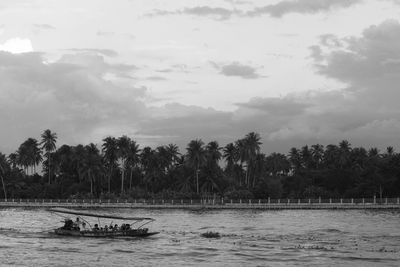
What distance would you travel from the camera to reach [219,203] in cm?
15700

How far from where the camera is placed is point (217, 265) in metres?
54.5

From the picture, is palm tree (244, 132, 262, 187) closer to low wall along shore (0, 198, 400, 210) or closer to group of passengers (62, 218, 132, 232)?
low wall along shore (0, 198, 400, 210)

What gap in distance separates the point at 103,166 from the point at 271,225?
105m

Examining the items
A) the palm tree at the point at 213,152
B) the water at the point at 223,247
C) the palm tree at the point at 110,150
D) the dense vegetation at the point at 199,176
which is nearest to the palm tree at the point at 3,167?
the dense vegetation at the point at 199,176

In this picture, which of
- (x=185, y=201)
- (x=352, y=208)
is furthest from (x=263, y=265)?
(x=185, y=201)

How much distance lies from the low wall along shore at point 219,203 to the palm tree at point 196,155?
50.7ft

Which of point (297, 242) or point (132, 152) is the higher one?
point (132, 152)

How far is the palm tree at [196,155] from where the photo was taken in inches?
6929

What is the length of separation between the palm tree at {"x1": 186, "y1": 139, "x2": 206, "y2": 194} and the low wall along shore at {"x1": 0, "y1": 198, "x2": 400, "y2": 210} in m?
15.5

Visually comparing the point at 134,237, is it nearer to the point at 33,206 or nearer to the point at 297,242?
the point at 297,242

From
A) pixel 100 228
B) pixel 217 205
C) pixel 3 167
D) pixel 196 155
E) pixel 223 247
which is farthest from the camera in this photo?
pixel 3 167

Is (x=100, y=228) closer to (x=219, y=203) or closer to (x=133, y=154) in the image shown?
(x=219, y=203)

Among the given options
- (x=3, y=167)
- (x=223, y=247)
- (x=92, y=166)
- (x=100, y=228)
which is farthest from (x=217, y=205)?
(x=223, y=247)

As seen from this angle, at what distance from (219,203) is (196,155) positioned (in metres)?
22.3
